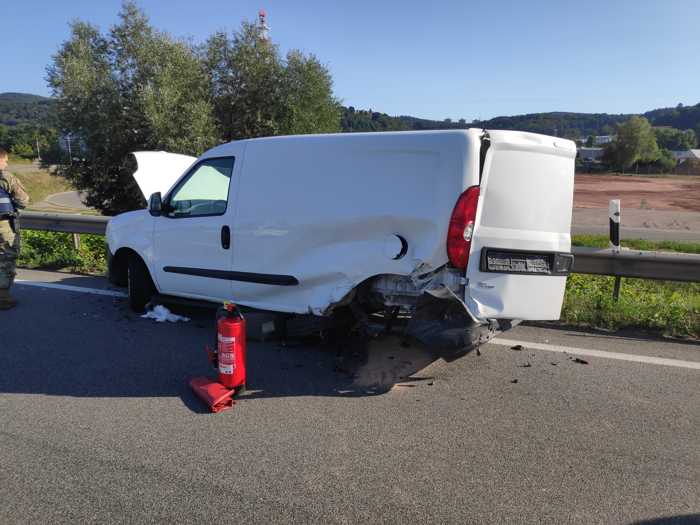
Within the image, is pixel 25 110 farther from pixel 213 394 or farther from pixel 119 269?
pixel 213 394

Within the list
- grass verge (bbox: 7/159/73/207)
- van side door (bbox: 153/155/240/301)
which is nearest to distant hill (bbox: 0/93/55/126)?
grass verge (bbox: 7/159/73/207)

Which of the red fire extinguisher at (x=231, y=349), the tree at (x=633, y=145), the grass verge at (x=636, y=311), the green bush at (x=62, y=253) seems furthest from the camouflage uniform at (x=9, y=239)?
the tree at (x=633, y=145)

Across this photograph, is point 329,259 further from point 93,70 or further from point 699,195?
point 699,195

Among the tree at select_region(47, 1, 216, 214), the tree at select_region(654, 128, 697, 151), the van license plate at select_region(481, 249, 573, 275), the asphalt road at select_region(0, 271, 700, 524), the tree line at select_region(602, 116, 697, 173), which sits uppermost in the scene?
the tree at select_region(654, 128, 697, 151)

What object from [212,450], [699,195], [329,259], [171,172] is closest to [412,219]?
[329,259]

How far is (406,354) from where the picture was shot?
483cm

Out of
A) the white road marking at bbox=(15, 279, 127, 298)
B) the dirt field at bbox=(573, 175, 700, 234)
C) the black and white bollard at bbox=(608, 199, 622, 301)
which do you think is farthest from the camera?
the dirt field at bbox=(573, 175, 700, 234)

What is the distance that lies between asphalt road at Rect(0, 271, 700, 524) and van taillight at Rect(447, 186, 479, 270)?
1.11 metres

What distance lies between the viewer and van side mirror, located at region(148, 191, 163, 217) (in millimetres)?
5859

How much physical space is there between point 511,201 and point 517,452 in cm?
181

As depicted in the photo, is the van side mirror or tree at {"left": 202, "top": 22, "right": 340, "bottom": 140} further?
tree at {"left": 202, "top": 22, "right": 340, "bottom": 140}

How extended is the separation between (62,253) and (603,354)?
28.7 feet

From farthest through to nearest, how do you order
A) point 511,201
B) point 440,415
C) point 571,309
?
point 571,309 → point 511,201 → point 440,415

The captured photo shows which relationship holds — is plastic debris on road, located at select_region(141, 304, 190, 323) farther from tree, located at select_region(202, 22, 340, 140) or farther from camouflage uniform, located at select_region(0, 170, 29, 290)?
tree, located at select_region(202, 22, 340, 140)
